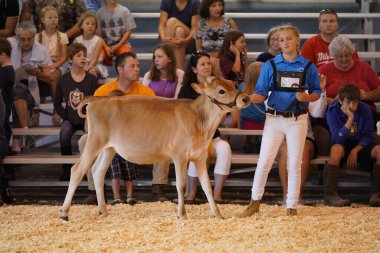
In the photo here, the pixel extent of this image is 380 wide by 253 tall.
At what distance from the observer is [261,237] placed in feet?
20.7

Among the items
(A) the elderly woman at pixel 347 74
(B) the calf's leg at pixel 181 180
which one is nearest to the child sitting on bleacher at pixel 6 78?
(B) the calf's leg at pixel 181 180

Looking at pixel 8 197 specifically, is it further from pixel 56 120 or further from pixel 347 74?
pixel 347 74

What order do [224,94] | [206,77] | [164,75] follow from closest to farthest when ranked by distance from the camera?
[224,94] → [206,77] → [164,75]

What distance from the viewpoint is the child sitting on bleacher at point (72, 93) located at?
912 cm

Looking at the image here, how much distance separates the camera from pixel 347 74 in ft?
30.1

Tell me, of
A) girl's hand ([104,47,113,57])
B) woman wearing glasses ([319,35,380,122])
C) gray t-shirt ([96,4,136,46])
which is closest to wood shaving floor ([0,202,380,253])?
woman wearing glasses ([319,35,380,122])

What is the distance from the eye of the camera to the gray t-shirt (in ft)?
35.0

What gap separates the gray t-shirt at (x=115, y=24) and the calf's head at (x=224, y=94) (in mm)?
3754

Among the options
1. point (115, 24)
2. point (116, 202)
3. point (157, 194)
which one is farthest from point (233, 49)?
point (116, 202)

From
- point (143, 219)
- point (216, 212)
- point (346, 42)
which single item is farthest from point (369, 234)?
point (346, 42)

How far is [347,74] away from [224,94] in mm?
2577

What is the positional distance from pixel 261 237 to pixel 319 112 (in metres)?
2.84

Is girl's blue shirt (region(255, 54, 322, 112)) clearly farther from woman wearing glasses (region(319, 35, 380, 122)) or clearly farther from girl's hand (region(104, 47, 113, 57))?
girl's hand (region(104, 47, 113, 57))

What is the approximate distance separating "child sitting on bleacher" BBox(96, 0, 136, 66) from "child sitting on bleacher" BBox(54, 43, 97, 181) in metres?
1.34
